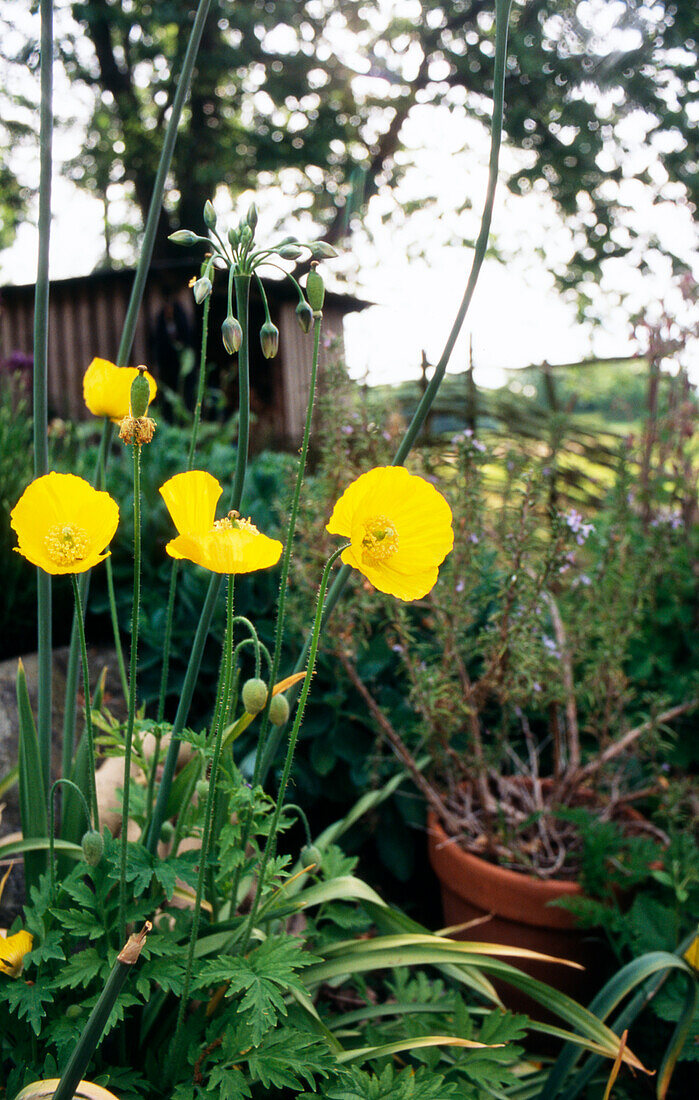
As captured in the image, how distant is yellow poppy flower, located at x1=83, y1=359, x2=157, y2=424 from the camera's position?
112 cm

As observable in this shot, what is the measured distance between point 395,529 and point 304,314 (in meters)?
0.27

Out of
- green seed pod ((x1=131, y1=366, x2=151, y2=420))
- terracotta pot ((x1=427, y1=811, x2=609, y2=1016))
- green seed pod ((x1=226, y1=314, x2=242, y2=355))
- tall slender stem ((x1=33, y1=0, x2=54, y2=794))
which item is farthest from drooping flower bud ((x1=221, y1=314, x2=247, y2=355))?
terracotta pot ((x1=427, y1=811, x2=609, y2=1016))

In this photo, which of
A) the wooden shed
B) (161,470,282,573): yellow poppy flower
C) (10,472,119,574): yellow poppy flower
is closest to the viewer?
(161,470,282,573): yellow poppy flower

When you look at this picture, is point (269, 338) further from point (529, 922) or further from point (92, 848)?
point (529, 922)

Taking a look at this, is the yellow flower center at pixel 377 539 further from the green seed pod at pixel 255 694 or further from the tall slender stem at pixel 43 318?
the tall slender stem at pixel 43 318

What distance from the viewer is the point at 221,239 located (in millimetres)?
926

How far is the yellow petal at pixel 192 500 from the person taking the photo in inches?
32.4

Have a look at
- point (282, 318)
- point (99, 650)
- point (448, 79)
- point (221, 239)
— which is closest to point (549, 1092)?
point (221, 239)

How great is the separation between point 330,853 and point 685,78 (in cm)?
1039

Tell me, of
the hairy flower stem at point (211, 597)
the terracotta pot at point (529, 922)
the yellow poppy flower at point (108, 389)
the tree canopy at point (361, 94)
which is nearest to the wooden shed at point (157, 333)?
the tree canopy at point (361, 94)

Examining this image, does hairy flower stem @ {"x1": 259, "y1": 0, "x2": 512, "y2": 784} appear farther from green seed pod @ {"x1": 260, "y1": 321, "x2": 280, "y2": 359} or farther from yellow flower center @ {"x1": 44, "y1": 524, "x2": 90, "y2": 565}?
yellow flower center @ {"x1": 44, "y1": 524, "x2": 90, "y2": 565}

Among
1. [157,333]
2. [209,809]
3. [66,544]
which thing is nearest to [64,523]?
[66,544]

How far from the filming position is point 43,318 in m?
1.13

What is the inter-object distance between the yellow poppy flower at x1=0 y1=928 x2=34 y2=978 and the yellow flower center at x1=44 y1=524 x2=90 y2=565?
545mm
